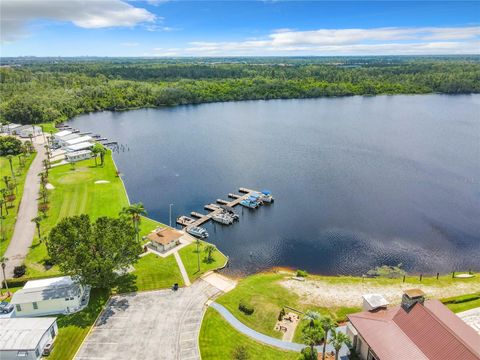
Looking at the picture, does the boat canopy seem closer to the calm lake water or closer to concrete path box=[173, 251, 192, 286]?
the calm lake water

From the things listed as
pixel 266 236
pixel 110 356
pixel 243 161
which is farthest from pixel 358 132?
pixel 110 356

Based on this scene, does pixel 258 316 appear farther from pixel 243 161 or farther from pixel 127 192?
pixel 243 161

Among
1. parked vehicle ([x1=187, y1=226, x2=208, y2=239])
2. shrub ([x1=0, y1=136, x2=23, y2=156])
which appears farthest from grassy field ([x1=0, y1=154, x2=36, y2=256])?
parked vehicle ([x1=187, y1=226, x2=208, y2=239])

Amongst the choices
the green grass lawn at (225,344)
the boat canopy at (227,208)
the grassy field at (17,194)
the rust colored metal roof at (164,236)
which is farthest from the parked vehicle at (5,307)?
the boat canopy at (227,208)

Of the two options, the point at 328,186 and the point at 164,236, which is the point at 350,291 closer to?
the point at 164,236

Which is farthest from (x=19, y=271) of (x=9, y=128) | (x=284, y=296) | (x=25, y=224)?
(x=9, y=128)

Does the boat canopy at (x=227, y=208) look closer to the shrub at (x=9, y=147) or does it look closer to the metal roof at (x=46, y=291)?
the metal roof at (x=46, y=291)
